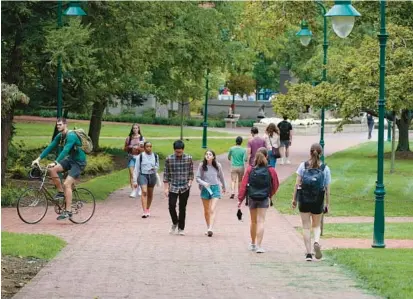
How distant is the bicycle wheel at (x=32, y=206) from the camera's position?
18.5m

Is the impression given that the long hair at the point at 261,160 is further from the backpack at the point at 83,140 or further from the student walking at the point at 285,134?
the student walking at the point at 285,134

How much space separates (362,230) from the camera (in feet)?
63.2

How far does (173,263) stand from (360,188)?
587 inches

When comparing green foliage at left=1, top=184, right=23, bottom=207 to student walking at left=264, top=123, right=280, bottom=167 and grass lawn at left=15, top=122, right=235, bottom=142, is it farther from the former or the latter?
grass lawn at left=15, top=122, right=235, bottom=142

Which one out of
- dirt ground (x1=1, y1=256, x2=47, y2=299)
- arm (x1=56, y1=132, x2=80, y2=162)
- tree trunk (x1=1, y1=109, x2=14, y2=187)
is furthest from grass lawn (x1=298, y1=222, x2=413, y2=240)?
tree trunk (x1=1, y1=109, x2=14, y2=187)

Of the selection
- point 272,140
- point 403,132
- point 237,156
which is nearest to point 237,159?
point 237,156

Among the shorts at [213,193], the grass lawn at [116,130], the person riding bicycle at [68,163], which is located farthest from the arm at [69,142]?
the grass lawn at [116,130]

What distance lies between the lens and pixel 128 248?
51.9 feet

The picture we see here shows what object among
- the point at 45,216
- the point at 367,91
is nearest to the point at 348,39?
the point at 367,91

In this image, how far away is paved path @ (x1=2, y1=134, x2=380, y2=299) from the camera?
38.6 ft

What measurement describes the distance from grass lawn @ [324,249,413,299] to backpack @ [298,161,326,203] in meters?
0.99

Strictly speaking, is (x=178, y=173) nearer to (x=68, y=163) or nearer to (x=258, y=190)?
(x=68, y=163)

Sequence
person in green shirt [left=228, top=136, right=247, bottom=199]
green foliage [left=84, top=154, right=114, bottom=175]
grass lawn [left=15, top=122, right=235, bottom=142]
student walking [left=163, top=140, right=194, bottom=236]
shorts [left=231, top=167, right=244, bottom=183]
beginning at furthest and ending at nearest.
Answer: grass lawn [left=15, top=122, right=235, bottom=142]
green foliage [left=84, top=154, right=114, bottom=175]
shorts [left=231, top=167, right=244, bottom=183]
person in green shirt [left=228, top=136, right=247, bottom=199]
student walking [left=163, top=140, right=194, bottom=236]

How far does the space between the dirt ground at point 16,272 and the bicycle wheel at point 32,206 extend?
4.17 metres
